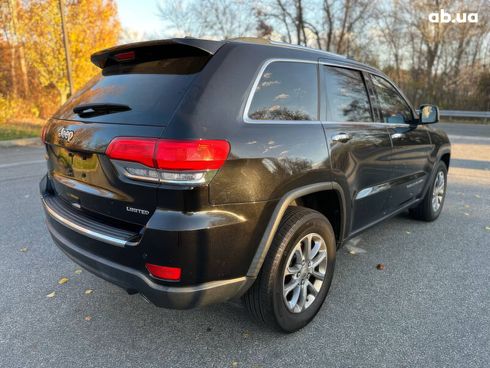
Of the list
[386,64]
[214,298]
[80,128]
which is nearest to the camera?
[214,298]

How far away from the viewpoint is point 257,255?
7.32 ft

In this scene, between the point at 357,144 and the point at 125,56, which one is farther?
the point at 357,144

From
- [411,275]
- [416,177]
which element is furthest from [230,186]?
[416,177]

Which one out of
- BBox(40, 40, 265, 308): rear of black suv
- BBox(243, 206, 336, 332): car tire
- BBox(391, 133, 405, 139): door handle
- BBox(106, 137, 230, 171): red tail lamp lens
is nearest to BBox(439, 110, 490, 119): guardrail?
BBox(391, 133, 405, 139): door handle

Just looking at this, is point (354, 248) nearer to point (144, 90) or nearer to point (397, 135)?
point (397, 135)

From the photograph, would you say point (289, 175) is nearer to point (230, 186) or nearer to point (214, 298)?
point (230, 186)

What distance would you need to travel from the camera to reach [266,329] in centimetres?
263

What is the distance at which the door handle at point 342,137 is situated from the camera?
2.78 m

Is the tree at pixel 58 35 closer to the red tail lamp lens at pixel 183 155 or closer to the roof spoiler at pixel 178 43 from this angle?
the roof spoiler at pixel 178 43

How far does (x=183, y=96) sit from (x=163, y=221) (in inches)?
26.1

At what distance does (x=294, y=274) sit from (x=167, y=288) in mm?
920

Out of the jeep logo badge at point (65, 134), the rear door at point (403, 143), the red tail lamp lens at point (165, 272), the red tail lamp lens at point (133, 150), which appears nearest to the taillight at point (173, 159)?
the red tail lamp lens at point (133, 150)

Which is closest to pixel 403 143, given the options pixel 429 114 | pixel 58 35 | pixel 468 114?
pixel 429 114

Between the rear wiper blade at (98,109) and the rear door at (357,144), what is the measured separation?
139 cm
